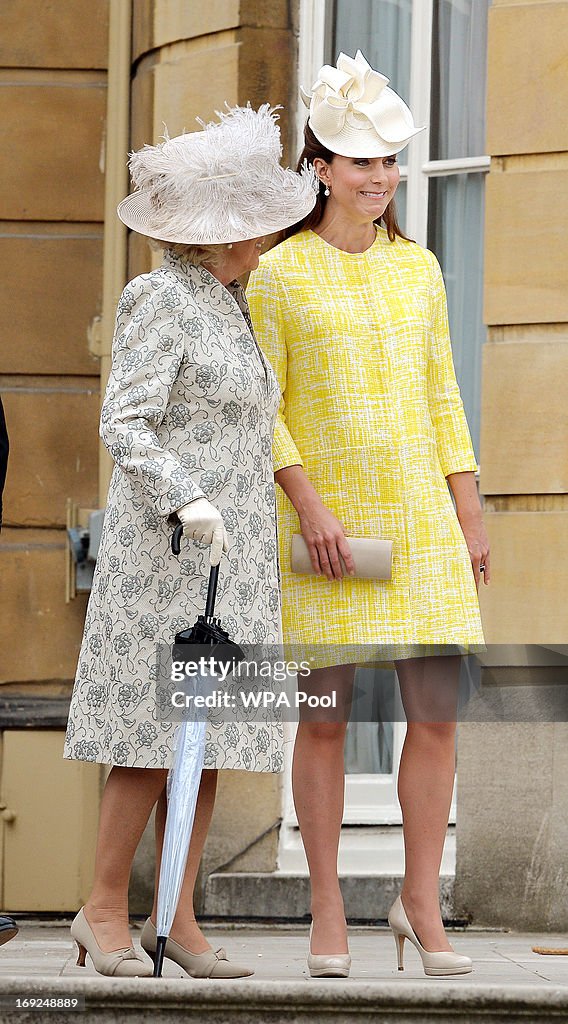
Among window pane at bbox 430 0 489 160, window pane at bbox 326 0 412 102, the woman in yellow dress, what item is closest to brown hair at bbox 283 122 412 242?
the woman in yellow dress

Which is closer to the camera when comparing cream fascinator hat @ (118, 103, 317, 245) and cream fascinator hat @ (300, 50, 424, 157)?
cream fascinator hat @ (118, 103, 317, 245)

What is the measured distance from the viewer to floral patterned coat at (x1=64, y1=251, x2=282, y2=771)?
3434 millimetres

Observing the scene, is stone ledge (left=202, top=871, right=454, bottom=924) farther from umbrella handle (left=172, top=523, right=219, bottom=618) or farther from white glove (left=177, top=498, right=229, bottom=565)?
white glove (left=177, top=498, right=229, bottom=565)

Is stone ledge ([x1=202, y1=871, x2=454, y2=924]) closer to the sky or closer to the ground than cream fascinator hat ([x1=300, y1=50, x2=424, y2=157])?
closer to the ground

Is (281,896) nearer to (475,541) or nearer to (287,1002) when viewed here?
(475,541)

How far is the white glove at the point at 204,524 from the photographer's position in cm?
326

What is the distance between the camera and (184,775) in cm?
333

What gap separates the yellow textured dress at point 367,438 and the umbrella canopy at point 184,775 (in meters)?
0.44

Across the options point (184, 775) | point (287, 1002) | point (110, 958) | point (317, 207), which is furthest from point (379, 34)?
point (287, 1002)

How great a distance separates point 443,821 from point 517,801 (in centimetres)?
153

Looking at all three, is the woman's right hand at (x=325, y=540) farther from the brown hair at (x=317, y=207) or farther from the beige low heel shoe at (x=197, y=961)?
the beige low heel shoe at (x=197, y=961)

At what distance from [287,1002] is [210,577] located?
884 millimetres

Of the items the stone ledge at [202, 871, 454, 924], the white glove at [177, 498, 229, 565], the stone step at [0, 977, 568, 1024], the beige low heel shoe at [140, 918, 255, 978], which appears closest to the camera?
the stone step at [0, 977, 568, 1024]

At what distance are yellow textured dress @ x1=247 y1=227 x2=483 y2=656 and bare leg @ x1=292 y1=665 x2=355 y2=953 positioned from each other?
0.19 meters
